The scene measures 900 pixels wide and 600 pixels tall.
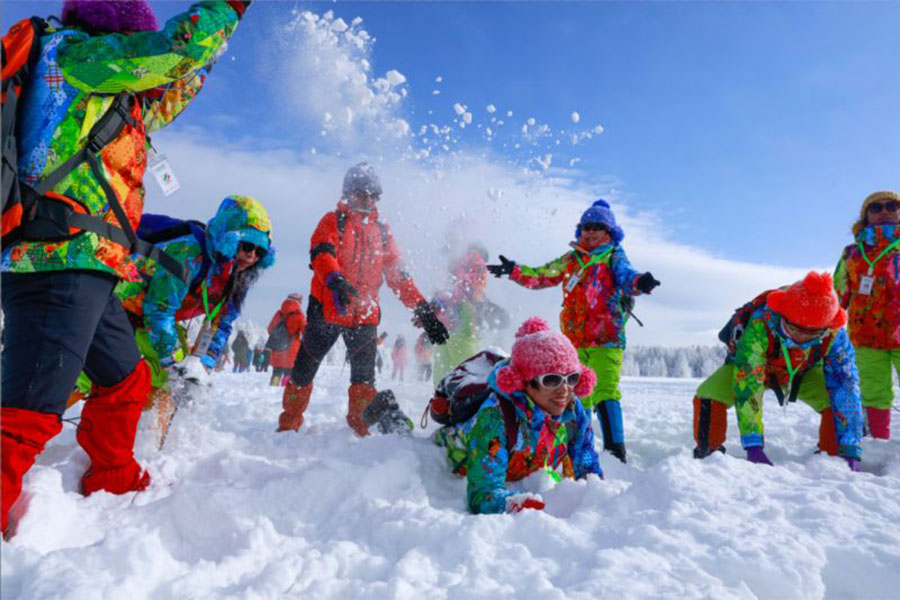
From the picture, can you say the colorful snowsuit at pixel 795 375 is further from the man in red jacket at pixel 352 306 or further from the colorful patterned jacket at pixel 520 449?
the man in red jacket at pixel 352 306

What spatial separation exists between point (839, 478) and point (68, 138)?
3.75 m

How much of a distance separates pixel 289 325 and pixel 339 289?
24.7 ft

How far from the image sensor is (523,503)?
7.92ft

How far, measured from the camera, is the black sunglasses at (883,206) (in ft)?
16.3

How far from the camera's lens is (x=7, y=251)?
190 centimetres

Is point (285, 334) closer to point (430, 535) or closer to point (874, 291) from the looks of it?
point (874, 291)

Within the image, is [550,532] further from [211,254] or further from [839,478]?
[211,254]

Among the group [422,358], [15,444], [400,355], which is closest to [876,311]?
[15,444]

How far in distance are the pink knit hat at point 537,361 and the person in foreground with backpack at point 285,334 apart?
29.5 feet

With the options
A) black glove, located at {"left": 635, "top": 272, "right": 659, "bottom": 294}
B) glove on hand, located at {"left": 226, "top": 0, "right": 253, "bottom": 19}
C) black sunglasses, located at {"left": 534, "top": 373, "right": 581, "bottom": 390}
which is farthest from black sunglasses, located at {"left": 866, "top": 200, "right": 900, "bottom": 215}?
glove on hand, located at {"left": 226, "top": 0, "right": 253, "bottom": 19}

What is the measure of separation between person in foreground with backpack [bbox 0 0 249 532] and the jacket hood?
1266 millimetres

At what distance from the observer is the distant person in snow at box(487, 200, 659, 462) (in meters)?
4.34

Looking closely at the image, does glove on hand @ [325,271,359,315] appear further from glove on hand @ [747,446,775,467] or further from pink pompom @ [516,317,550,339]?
glove on hand @ [747,446,775,467]

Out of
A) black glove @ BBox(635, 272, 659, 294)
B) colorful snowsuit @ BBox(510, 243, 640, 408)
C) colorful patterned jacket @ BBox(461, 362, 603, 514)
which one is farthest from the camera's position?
colorful snowsuit @ BBox(510, 243, 640, 408)
